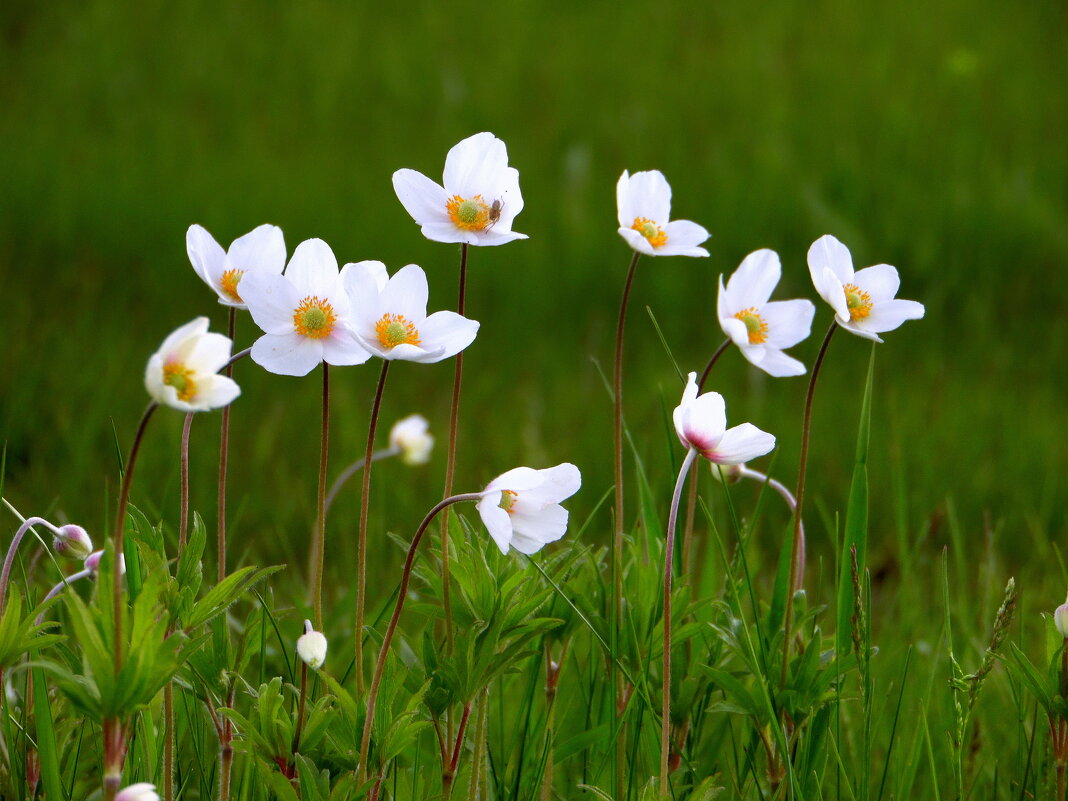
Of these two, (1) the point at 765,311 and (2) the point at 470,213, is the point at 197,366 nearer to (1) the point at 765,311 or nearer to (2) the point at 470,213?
(2) the point at 470,213

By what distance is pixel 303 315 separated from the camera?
1342mm

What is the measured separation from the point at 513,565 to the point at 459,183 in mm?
527

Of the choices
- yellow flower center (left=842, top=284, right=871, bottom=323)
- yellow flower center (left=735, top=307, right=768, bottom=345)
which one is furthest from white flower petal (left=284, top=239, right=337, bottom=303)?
yellow flower center (left=842, top=284, right=871, bottom=323)

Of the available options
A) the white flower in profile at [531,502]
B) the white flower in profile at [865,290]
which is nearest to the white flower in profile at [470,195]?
the white flower in profile at [531,502]

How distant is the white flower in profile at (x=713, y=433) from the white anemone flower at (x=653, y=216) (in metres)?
0.34

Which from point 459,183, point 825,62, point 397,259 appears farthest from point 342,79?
point 459,183

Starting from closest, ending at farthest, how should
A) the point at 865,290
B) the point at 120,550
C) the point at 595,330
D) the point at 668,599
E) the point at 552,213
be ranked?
1. the point at 120,550
2. the point at 668,599
3. the point at 865,290
4. the point at 595,330
5. the point at 552,213

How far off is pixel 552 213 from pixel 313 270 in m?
3.42

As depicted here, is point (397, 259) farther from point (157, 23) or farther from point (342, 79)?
point (157, 23)

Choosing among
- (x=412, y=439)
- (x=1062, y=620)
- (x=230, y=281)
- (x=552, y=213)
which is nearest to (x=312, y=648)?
(x=230, y=281)

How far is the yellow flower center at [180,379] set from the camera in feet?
3.67

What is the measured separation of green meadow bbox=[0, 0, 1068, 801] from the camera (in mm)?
1687

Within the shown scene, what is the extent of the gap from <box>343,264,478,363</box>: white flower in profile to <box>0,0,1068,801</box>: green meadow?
31cm

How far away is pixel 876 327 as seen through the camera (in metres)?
1.56
